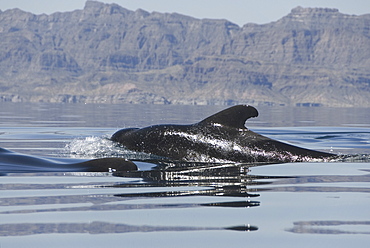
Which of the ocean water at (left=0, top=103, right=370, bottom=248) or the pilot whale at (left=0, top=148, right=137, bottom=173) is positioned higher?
the pilot whale at (left=0, top=148, right=137, bottom=173)

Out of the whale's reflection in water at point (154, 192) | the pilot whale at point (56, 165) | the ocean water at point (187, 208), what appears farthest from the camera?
the pilot whale at point (56, 165)

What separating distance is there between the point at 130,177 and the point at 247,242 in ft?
17.4

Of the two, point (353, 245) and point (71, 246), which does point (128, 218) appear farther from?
point (353, 245)

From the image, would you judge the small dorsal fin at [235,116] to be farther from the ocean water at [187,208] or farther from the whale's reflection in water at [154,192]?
the ocean water at [187,208]

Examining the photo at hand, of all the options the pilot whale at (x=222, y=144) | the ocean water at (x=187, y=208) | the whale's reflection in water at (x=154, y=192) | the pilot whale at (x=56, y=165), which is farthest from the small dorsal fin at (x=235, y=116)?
the pilot whale at (x=56, y=165)

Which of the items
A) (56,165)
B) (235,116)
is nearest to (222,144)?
(235,116)

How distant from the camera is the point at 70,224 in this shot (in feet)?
24.8

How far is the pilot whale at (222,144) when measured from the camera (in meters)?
15.1

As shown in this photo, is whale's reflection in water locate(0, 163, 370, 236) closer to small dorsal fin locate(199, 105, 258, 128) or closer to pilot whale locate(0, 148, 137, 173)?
pilot whale locate(0, 148, 137, 173)

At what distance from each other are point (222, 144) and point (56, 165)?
12.8 ft

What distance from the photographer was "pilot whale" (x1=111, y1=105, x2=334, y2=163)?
49.5 feet

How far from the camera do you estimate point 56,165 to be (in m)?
13.5

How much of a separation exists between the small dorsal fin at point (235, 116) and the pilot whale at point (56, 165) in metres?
3.16

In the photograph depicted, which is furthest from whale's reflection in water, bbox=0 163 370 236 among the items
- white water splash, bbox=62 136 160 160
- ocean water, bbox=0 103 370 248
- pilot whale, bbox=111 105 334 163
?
white water splash, bbox=62 136 160 160
